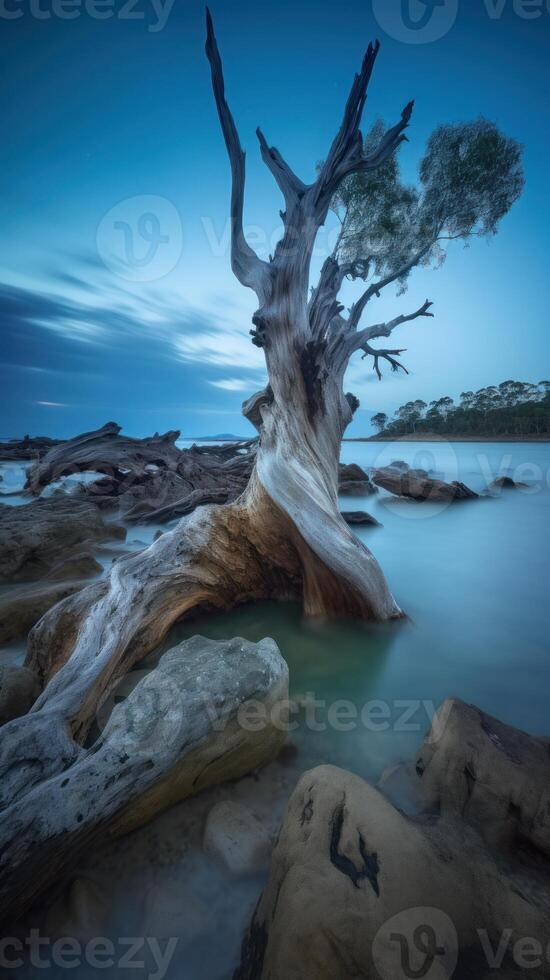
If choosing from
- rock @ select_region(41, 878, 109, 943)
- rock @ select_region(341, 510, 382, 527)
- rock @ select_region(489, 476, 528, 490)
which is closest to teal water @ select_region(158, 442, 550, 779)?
rock @ select_region(41, 878, 109, 943)

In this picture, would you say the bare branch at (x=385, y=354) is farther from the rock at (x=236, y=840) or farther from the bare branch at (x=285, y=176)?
the rock at (x=236, y=840)

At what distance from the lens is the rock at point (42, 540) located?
3.73m

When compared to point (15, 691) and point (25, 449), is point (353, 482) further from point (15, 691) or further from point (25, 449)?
point (25, 449)

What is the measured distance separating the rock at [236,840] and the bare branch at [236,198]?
4544 mm

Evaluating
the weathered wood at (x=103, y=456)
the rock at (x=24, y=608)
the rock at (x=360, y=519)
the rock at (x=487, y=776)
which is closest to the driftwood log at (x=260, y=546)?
the rock at (x=24, y=608)

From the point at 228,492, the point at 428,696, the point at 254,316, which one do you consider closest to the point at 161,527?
the point at 228,492

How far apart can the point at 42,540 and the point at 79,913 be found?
3554 mm

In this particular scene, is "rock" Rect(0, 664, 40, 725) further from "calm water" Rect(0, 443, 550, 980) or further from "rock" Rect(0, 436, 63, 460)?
"rock" Rect(0, 436, 63, 460)

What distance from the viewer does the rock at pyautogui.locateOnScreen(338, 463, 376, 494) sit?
1111 cm

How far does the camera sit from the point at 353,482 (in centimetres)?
1133

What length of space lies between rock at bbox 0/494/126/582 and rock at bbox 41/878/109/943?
9.63 ft

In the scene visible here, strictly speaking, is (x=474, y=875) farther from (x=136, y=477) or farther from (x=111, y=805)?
(x=136, y=477)

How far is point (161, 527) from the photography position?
232 inches

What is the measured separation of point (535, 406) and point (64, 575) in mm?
50413
